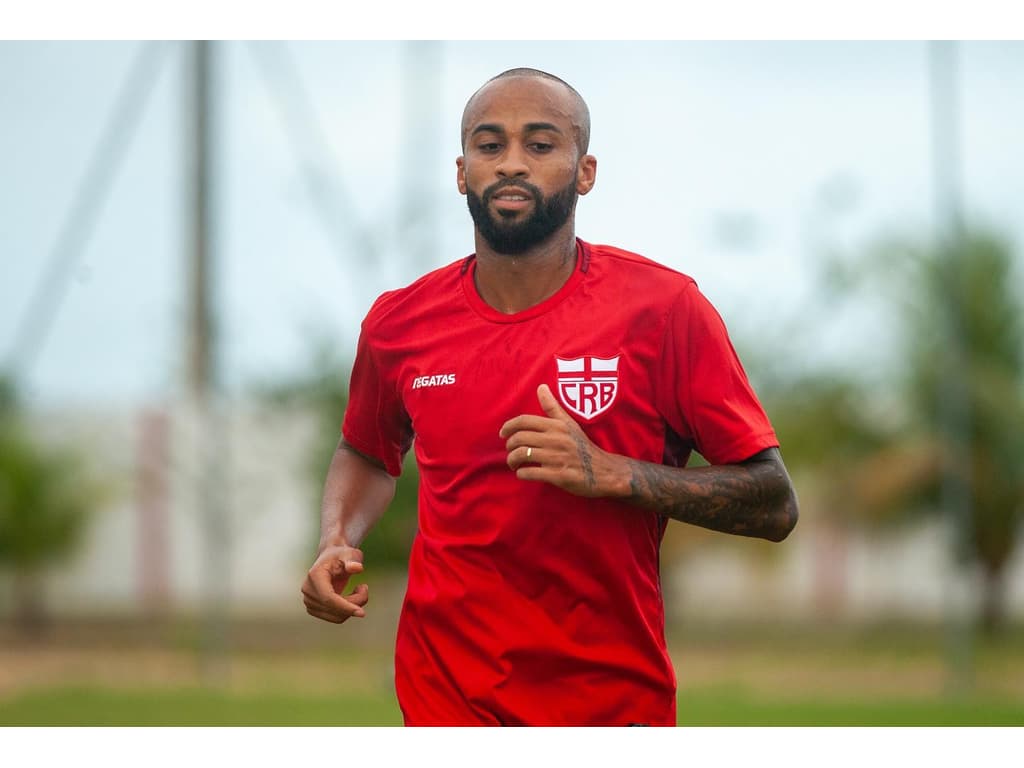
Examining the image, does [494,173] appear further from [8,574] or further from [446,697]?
[8,574]

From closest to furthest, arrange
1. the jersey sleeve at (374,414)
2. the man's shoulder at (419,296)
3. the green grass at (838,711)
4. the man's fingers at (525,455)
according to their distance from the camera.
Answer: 1. the man's fingers at (525,455)
2. the man's shoulder at (419,296)
3. the jersey sleeve at (374,414)
4. the green grass at (838,711)

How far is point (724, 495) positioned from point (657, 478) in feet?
0.47

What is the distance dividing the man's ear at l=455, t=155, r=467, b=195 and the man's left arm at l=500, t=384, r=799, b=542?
0.48 meters

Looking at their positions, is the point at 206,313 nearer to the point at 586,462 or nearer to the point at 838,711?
the point at 838,711

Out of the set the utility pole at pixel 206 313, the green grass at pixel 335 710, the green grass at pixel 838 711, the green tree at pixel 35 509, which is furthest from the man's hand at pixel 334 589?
the green tree at pixel 35 509

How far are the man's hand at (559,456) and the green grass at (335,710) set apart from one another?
663 centimetres

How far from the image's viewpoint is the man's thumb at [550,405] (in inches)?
92.5

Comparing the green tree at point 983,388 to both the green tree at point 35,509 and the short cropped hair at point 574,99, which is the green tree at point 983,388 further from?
the short cropped hair at point 574,99

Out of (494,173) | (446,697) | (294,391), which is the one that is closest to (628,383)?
(494,173)

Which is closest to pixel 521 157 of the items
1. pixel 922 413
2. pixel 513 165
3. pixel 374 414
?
pixel 513 165

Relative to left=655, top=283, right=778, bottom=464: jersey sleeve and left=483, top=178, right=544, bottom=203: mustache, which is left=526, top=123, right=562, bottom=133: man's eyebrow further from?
left=655, top=283, right=778, bottom=464: jersey sleeve

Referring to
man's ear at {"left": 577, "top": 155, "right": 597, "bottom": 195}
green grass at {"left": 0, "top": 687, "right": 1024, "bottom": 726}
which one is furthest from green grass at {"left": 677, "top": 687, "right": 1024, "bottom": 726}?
man's ear at {"left": 577, "top": 155, "right": 597, "bottom": 195}

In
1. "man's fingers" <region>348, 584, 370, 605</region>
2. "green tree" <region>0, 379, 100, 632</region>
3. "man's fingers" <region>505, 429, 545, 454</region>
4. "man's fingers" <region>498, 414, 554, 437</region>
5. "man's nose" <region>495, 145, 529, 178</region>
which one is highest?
"man's nose" <region>495, 145, 529, 178</region>

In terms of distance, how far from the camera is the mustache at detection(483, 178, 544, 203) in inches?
98.1
